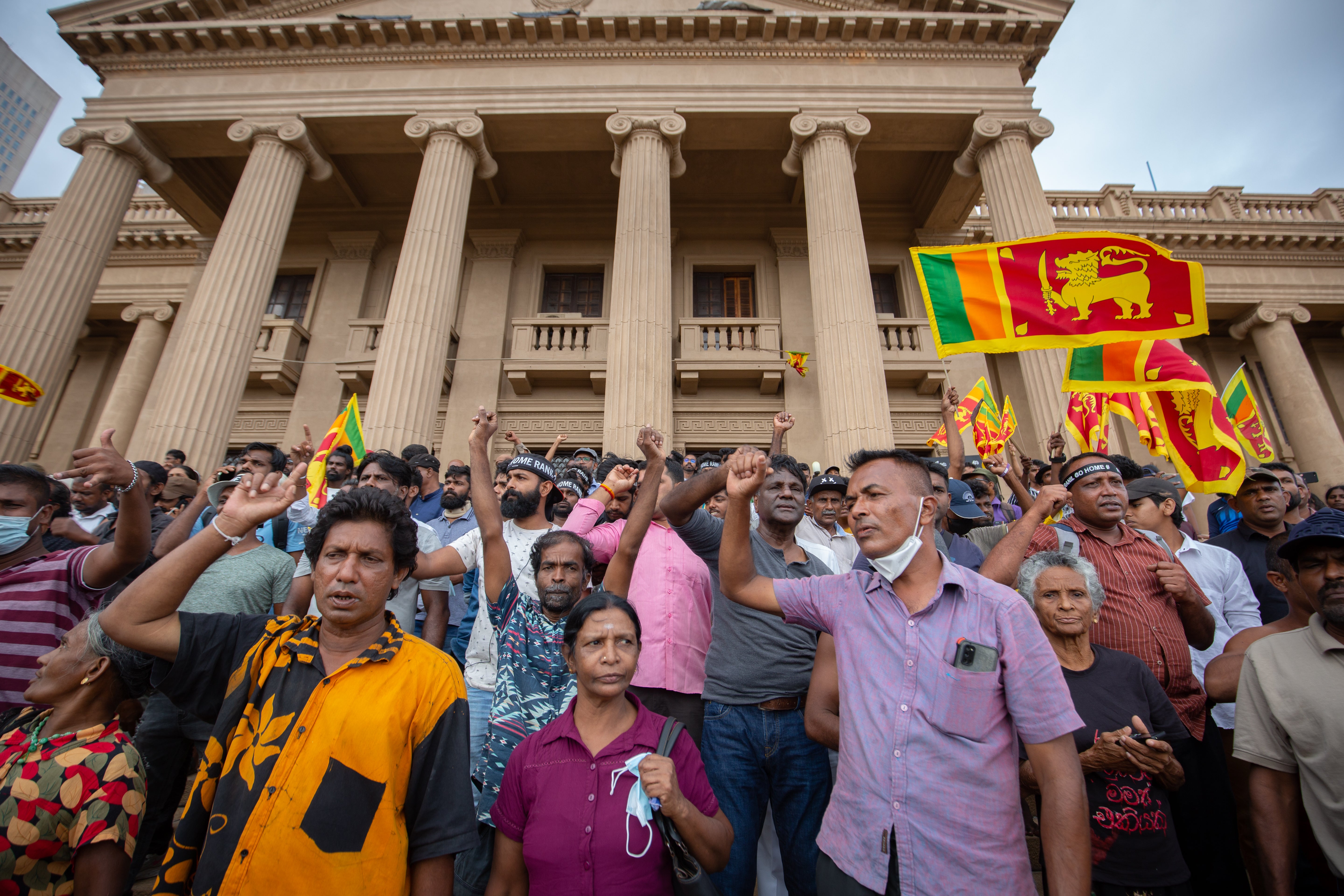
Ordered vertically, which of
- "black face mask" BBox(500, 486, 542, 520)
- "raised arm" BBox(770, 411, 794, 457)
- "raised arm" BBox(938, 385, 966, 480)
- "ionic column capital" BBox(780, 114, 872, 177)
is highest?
"ionic column capital" BBox(780, 114, 872, 177)

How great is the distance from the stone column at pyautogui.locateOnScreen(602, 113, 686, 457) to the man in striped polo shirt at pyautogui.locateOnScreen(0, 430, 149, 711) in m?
6.75

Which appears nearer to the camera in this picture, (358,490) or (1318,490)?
(358,490)

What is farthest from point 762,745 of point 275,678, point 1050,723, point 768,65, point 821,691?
point 768,65

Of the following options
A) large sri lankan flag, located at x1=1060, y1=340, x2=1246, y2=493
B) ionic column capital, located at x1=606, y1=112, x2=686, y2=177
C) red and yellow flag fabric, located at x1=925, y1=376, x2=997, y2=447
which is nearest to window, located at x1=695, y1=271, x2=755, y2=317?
ionic column capital, located at x1=606, y1=112, x2=686, y2=177

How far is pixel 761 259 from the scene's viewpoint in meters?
14.2

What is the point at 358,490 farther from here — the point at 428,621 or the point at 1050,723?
the point at 1050,723

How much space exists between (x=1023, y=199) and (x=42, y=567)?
12.9m

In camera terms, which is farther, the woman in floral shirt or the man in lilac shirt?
the woman in floral shirt

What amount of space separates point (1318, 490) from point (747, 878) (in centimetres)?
1677

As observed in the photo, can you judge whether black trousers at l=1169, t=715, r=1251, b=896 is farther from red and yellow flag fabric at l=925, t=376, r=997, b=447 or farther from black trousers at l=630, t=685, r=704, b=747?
red and yellow flag fabric at l=925, t=376, r=997, b=447

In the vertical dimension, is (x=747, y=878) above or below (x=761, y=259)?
below

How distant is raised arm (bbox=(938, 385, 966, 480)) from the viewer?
4945 mm

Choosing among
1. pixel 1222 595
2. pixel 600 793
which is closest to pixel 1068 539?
pixel 1222 595

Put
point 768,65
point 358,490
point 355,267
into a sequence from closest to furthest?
1. point 358,490
2. point 768,65
3. point 355,267
